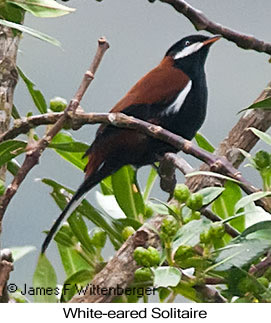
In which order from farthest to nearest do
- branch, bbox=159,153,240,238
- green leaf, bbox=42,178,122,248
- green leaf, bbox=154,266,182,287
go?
1. green leaf, bbox=42,178,122,248
2. branch, bbox=159,153,240,238
3. green leaf, bbox=154,266,182,287

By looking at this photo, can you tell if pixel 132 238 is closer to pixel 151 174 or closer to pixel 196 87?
pixel 151 174

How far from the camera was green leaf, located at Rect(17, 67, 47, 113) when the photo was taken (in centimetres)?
81

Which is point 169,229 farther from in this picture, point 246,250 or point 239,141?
point 239,141

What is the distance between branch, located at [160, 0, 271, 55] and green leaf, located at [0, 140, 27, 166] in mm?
223

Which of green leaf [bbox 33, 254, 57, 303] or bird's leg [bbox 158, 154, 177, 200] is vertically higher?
bird's leg [bbox 158, 154, 177, 200]

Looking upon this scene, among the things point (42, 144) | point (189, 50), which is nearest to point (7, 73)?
point (42, 144)

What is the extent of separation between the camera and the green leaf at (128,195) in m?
0.74

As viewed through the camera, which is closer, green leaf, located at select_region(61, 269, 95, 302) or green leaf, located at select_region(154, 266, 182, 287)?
green leaf, located at select_region(154, 266, 182, 287)

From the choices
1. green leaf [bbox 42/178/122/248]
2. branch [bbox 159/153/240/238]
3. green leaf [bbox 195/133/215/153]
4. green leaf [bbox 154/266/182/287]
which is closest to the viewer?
green leaf [bbox 154/266/182/287]

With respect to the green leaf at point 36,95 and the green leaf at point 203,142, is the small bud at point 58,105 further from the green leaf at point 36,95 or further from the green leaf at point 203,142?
the green leaf at point 203,142

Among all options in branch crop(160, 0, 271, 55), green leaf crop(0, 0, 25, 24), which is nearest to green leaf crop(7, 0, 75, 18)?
green leaf crop(0, 0, 25, 24)

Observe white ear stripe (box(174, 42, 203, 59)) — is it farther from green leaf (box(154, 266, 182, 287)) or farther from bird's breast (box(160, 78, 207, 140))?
green leaf (box(154, 266, 182, 287))

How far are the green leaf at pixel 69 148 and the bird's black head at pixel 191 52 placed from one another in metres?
0.21

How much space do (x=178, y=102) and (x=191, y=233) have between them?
0.40m
